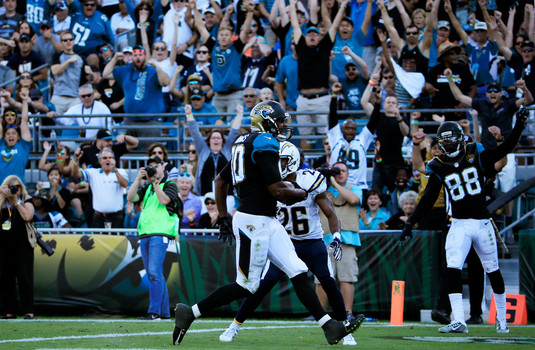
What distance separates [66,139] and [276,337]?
7.75 meters

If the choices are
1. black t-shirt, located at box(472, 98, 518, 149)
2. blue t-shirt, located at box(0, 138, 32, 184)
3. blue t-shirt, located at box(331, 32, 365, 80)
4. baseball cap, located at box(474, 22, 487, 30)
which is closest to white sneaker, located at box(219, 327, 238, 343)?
black t-shirt, located at box(472, 98, 518, 149)

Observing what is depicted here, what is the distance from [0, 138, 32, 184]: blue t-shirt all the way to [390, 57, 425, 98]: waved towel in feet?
19.6

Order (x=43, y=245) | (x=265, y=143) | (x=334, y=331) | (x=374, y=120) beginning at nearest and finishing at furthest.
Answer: (x=334, y=331)
(x=265, y=143)
(x=43, y=245)
(x=374, y=120)

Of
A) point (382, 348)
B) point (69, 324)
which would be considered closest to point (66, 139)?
point (69, 324)

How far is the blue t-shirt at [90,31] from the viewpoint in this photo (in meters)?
17.6

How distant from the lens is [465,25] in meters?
16.3

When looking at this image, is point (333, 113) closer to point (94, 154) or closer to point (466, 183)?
point (466, 183)

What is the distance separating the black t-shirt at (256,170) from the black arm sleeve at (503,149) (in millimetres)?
2841

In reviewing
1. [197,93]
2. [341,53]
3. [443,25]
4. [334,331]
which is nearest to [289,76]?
[341,53]

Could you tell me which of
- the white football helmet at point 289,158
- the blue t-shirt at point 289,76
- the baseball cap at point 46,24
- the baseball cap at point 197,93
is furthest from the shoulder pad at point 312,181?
the baseball cap at point 46,24

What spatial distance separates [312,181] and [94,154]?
6.82 metres

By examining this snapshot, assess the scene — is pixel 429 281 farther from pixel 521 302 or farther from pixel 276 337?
pixel 276 337

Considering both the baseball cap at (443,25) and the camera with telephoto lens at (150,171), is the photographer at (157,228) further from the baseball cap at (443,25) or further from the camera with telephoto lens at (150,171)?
the baseball cap at (443,25)

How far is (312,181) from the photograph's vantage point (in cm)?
784
